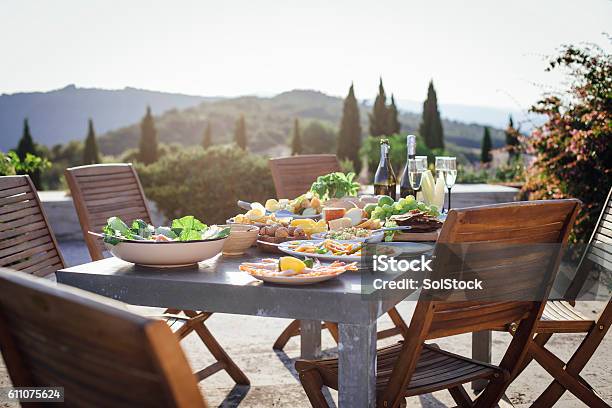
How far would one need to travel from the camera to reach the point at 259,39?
1577 centimetres

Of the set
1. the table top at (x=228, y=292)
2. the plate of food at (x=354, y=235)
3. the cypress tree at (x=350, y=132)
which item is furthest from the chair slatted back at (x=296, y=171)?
the cypress tree at (x=350, y=132)

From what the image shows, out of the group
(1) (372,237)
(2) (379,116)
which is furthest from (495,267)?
(2) (379,116)

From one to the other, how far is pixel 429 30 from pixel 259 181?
18.1 ft

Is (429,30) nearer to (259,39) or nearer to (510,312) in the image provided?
(259,39)

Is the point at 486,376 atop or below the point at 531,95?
below

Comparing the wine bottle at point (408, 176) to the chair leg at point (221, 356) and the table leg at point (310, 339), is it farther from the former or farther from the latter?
the chair leg at point (221, 356)

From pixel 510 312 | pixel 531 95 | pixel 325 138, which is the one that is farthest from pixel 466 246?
pixel 325 138

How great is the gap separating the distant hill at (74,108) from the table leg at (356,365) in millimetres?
13952

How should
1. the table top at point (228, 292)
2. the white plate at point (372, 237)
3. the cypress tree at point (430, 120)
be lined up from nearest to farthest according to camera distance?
1. the table top at point (228, 292)
2. the white plate at point (372, 237)
3. the cypress tree at point (430, 120)

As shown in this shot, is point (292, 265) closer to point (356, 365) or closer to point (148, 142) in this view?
point (356, 365)

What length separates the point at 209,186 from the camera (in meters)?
8.16

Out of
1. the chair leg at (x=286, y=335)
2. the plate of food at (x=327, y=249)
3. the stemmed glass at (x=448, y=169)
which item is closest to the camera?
the plate of food at (x=327, y=249)

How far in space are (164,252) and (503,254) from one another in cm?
95

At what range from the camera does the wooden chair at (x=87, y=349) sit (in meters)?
0.73
